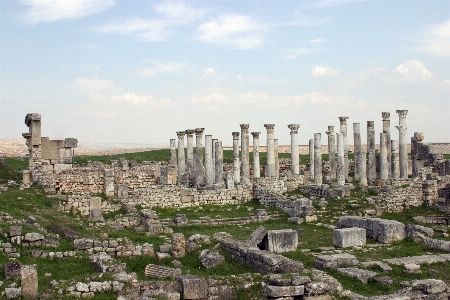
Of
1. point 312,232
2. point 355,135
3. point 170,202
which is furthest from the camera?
point 355,135

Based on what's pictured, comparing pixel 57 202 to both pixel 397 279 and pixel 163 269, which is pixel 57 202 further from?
pixel 397 279

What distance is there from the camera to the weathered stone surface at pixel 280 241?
60.7 ft

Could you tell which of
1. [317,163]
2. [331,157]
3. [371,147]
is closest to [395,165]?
[371,147]

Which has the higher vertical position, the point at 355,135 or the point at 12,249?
the point at 355,135

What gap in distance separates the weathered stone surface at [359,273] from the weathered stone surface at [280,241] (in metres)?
3.40

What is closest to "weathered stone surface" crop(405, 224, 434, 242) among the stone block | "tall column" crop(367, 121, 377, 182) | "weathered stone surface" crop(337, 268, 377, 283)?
the stone block

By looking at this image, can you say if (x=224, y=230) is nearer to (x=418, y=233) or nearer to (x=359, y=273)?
(x=418, y=233)

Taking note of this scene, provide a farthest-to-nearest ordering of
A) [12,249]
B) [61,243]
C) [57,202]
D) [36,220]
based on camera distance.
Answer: [57,202]
[36,220]
[61,243]
[12,249]

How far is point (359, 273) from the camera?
14828mm

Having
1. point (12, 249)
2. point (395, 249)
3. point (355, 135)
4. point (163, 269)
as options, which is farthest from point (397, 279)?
point (355, 135)

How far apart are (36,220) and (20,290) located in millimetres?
7901

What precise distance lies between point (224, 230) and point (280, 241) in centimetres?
603

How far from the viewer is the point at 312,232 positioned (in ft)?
77.8

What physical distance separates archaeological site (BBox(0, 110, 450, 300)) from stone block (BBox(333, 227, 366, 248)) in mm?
56
